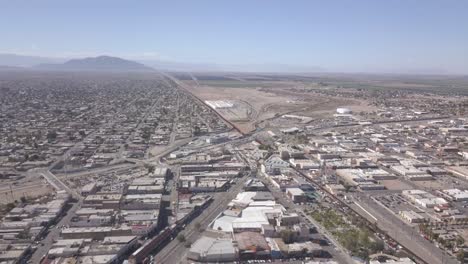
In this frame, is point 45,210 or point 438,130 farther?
point 438,130

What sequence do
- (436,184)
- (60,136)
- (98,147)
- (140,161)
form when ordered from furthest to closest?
(60,136)
(98,147)
(140,161)
(436,184)

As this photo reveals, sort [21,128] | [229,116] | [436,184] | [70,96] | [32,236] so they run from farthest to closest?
[70,96] → [229,116] → [21,128] → [436,184] → [32,236]

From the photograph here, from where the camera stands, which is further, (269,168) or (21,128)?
(21,128)

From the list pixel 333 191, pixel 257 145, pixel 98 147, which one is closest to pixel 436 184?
pixel 333 191

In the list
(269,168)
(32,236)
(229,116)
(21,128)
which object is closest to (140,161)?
(269,168)

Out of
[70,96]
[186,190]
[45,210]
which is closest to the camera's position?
[45,210]

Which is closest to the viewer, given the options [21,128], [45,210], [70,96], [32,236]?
[32,236]

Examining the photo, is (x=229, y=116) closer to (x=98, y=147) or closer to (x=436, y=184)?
(x=98, y=147)

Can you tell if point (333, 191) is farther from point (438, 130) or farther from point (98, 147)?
point (438, 130)

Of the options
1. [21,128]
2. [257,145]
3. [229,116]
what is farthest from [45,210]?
[229,116]
